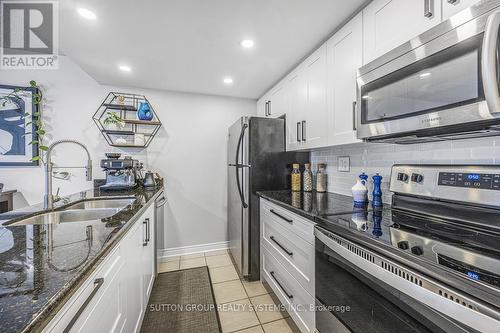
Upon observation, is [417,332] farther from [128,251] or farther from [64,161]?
[64,161]

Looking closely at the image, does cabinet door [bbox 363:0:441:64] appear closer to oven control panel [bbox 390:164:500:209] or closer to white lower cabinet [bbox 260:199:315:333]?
oven control panel [bbox 390:164:500:209]

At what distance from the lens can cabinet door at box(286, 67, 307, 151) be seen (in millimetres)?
2070

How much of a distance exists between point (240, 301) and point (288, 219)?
0.98m

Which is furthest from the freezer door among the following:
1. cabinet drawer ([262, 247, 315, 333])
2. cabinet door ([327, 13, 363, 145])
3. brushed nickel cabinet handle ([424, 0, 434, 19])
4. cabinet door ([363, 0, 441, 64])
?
brushed nickel cabinet handle ([424, 0, 434, 19])

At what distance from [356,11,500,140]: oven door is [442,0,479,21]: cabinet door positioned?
146 millimetres

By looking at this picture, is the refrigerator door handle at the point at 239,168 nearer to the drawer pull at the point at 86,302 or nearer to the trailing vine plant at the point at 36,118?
the drawer pull at the point at 86,302

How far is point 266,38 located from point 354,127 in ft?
3.29

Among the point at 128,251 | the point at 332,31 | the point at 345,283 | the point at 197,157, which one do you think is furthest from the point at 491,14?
the point at 197,157

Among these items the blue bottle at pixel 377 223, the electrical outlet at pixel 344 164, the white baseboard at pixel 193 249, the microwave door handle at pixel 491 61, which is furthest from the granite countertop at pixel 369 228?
the white baseboard at pixel 193 249

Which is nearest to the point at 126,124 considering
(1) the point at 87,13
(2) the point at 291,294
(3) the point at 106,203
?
(3) the point at 106,203

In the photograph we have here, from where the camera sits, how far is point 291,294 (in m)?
1.57

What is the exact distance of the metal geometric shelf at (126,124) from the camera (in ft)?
8.63

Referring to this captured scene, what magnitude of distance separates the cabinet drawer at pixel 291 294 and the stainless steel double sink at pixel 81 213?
4.26 feet

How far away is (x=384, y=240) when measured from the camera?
856 mm
